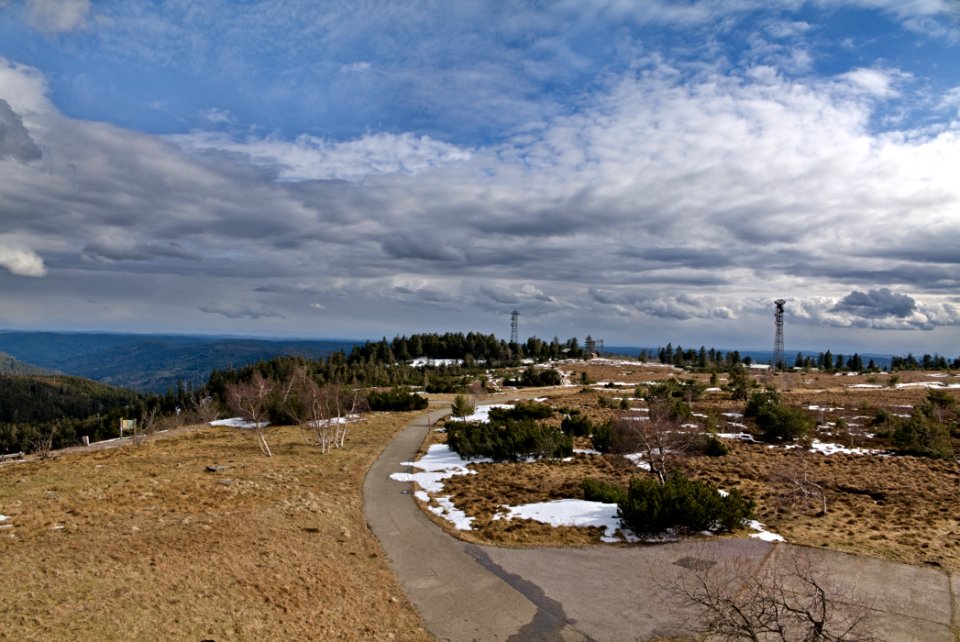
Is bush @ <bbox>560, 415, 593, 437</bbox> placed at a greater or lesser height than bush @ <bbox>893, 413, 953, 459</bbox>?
lesser

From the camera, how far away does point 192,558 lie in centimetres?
1288

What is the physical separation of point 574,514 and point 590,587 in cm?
530

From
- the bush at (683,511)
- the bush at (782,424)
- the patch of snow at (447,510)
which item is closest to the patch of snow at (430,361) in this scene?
the bush at (782,424)

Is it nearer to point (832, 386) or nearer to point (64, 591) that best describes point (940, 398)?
point (832, 386)

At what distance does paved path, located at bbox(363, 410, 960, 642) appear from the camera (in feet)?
34.7

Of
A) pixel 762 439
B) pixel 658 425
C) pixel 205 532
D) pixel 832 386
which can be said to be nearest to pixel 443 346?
pixel 832 386

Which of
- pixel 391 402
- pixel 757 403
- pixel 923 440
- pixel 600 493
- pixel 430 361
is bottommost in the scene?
pixel 391 402

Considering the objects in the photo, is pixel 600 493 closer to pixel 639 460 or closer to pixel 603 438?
pixel 639 460

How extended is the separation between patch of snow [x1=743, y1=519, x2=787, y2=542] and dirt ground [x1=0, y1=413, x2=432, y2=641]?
1054 centimetres

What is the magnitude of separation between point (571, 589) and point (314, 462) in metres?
17.1

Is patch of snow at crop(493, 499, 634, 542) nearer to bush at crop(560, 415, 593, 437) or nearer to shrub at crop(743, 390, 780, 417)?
bush at crop(560, 415, 593, 437)

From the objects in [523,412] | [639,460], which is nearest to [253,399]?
[523,412]

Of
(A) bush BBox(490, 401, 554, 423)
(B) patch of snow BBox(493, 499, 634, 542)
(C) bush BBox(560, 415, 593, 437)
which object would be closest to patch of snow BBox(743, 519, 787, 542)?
(B) patch of snow BBox(493, 499, 634, 542)

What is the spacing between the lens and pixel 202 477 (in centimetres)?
2167
